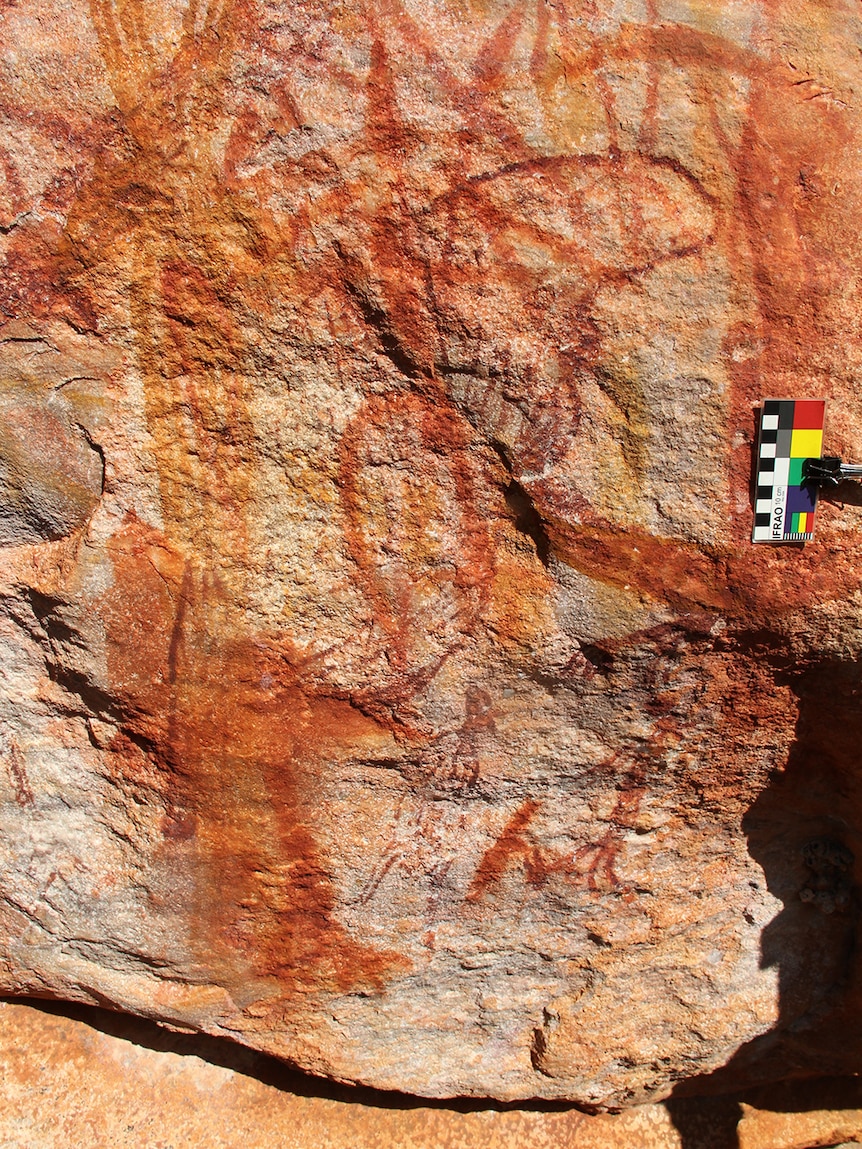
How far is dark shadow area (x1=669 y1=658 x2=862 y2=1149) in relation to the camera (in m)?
1.80

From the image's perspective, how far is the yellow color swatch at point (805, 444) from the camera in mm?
1537

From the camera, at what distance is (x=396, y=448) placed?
4.96ft

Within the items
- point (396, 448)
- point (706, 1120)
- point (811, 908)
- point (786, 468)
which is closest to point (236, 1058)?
point (706, 1120)

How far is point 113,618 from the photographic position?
5.10 feet

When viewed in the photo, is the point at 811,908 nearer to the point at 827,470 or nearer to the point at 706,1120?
the point at 706,1120

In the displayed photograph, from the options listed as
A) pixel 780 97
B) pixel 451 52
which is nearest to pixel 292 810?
pixel 451 52

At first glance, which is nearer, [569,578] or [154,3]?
[154,3]

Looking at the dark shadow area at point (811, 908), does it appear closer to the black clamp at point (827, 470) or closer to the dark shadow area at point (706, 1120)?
the dark shadow area at point (706, 1120)

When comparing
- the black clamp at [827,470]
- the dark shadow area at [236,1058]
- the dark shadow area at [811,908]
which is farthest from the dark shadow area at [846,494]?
the dark shadow area at [236,1058]

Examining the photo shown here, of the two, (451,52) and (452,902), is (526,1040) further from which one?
(451,52)

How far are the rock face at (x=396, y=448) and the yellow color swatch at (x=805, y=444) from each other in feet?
0.20

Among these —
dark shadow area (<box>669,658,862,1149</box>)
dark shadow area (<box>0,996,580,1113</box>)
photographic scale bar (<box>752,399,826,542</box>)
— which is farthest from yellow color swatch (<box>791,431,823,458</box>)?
dark shadow area (<box>0,996,580,1113</box>)

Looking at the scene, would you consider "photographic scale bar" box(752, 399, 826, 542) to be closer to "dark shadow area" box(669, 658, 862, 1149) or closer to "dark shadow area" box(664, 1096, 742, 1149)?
"dark shadow area" box(669, 658, 862, 1149)

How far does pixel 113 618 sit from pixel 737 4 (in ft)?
4.94
